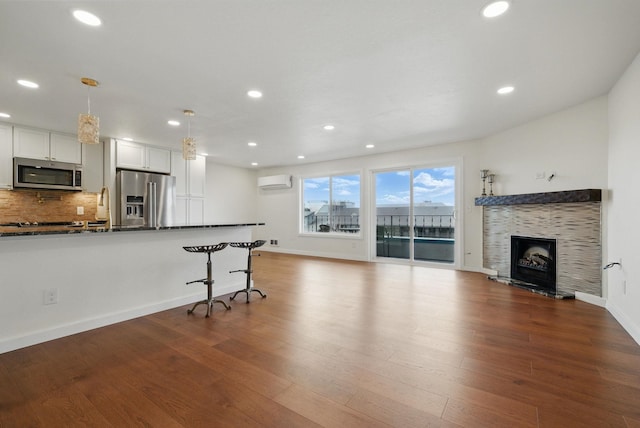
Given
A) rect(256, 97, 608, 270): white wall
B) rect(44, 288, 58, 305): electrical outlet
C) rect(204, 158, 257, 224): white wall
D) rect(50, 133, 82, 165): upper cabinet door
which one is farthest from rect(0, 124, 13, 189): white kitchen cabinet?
rect(256, 97, 608, 270): white wall

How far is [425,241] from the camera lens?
21.1 ft

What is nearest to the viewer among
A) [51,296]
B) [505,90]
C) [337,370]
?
[337,370]

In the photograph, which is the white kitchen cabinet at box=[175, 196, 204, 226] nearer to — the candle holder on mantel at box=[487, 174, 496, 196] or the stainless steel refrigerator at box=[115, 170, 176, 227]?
the stainless steel refrigerator at box=[115, 170, 176, 227]

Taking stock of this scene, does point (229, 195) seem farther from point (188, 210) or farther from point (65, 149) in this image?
point (65, 149)

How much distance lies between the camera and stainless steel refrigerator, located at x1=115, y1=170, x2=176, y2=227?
5172 mm

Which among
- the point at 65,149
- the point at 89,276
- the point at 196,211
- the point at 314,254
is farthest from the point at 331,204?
the point at 89,276

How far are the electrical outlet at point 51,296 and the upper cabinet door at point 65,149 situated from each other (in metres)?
3.26

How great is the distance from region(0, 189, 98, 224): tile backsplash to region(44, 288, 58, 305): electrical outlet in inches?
122

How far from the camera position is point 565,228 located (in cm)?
390

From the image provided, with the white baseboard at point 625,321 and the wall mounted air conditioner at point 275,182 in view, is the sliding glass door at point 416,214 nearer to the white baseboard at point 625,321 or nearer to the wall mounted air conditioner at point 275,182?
the wall mounted air conditioner at point 275,182

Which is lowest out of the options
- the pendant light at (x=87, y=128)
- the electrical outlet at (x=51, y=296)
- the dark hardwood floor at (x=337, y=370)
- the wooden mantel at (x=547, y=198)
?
the dark hardwood floor at (x=337, y=370)

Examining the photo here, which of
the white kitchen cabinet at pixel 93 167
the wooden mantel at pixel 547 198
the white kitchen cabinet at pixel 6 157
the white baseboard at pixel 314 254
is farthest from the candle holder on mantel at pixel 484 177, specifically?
the white kitchen cabinet at pixel 6 157

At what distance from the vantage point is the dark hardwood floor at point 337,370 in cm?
160

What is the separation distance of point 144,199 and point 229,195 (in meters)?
2.76
